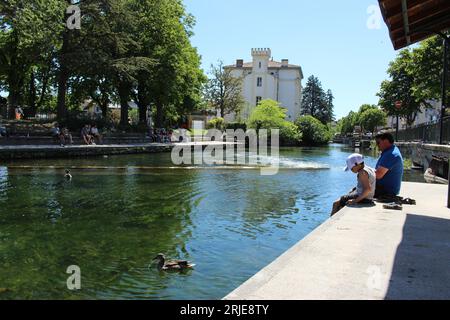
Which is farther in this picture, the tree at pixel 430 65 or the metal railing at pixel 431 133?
the tree at pixel 430 65

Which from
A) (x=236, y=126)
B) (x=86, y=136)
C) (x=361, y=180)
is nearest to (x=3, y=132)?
(x=86, y=136)

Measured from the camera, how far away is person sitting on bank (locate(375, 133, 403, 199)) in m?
9.43

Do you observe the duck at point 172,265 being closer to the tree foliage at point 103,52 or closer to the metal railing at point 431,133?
the metal railing at point 431,133

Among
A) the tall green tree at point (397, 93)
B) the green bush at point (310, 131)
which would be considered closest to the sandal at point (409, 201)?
the tall green tree at point (397, 93)

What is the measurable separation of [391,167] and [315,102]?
340 ft

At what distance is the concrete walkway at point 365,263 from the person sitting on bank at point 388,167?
139 cm

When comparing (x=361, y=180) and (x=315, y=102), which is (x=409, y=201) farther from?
(x=315, y=102)

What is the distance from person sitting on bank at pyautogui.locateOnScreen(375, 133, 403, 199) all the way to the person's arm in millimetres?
582

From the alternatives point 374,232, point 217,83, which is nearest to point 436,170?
point 374,232

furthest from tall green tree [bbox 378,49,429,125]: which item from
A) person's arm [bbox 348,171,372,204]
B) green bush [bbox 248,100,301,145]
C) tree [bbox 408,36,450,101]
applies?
person's arm [bbox 348,171,372,204]

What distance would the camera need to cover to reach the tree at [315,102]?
11050cm

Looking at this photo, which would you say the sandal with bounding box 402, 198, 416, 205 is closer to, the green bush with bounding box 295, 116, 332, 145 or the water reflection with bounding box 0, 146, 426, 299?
the water reflection with bounding box 0, 146, 426, 299

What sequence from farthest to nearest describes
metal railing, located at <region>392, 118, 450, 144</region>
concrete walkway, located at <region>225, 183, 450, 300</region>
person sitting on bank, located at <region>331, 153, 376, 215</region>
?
metal railing, located at <region>392, 118, 450, 144</region> → person sitting on bank, located at <region>331, 153, 376, 215</region> → concrete walkway, located at <region>225, 183, 450, 300</region>
